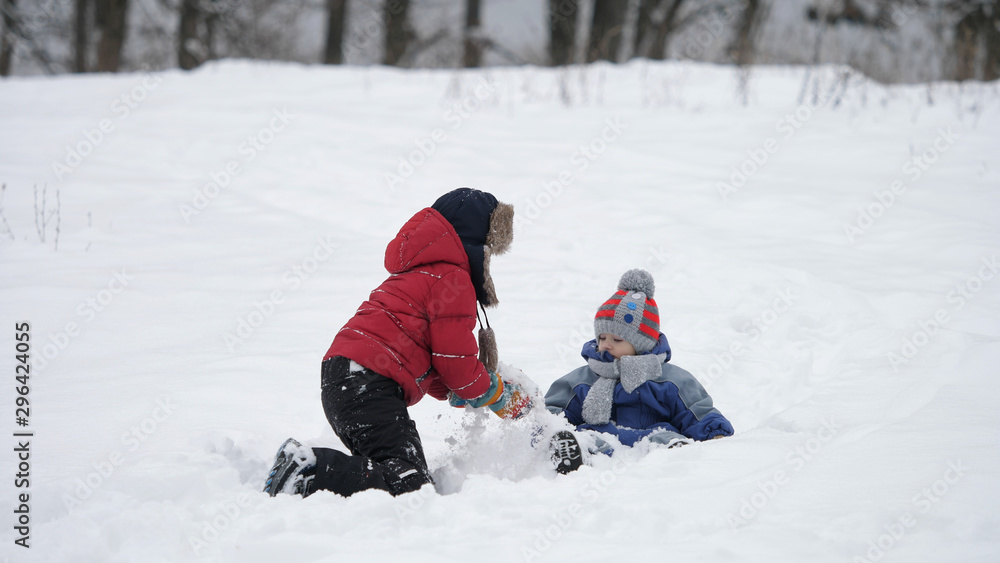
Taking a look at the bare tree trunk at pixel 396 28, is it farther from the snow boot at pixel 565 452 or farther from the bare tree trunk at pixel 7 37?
the snow boot at pixel 565 452

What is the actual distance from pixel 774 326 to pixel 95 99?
9.50 m

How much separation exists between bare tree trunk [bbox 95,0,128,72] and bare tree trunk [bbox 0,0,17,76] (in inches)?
74.7

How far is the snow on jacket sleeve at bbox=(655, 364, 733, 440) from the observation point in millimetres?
3180

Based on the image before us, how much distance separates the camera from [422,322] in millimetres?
2787

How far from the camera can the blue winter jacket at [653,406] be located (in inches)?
127

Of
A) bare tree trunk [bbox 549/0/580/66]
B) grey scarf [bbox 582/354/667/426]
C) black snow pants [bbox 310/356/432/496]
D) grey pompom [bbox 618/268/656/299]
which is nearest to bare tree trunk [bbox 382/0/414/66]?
bare tree trunk [bbox 549/0/580/66]

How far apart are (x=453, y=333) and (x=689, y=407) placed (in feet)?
4.11

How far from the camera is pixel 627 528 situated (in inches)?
82.7

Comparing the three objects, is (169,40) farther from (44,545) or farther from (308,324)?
(44,545)

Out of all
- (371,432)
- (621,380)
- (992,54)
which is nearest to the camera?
(371,432)

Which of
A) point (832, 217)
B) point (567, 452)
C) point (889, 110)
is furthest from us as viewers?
point (889, 110)

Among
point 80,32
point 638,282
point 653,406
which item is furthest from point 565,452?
point 80,32

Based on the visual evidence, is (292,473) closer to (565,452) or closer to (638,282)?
(565,452)

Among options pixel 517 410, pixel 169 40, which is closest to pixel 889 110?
pixel 517 410
